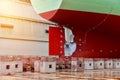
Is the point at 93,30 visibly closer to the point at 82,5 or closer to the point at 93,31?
the point at 93,31

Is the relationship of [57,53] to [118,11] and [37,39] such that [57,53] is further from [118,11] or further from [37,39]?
[37,39]

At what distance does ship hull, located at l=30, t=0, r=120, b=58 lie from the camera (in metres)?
3.02

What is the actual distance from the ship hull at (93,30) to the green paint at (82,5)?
2 centimetres

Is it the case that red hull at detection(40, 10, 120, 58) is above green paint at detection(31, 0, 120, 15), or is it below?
below

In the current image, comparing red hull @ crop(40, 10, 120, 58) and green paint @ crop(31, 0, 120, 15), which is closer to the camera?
green paint @ crop(31, 0, 120, 15)

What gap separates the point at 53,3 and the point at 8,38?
3060mm

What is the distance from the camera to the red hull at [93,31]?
9.98 ft

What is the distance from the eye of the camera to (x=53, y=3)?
286cm

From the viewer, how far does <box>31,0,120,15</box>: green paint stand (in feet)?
9.31

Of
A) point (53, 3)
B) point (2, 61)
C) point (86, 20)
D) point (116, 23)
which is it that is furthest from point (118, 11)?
point (2, 61)

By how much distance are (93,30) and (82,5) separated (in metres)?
0.44

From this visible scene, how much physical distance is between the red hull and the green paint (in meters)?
0.05

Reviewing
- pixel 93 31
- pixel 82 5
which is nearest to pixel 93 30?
pixel 93 31

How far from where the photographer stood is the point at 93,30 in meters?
3.28
